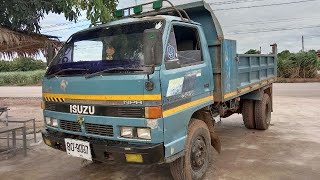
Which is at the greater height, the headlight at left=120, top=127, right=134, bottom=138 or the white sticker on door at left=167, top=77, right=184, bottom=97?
the white sticker on door at left=167, top=77, right=184, bottom=97

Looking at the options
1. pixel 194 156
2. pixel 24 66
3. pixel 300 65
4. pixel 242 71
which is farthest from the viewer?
pixel 24 66

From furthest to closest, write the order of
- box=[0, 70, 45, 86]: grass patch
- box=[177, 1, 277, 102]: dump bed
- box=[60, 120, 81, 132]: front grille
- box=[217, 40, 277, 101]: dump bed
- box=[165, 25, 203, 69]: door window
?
box=[0, 70, 45, 86]: grass patch → box=[217, 40, 277, 101]: dump bed → box=[177, 1, 277, 102]: dump bed → box=[60, 120, 81, 132]: front grille → box=[165, 25, 203, 69]: door window

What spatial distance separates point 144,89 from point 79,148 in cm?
121

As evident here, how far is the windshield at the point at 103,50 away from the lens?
400 cm

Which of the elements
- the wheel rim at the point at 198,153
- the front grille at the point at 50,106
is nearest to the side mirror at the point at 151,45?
the wheel rim at the point at 198,153

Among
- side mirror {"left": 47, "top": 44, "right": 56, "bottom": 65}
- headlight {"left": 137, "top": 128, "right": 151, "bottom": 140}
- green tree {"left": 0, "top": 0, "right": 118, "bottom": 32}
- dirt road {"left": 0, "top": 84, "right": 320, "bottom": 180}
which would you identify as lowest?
dirt road {"left": 0, "top": 84, "right": 320, "bottom": 180}

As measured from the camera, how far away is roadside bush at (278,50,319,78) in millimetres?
26234

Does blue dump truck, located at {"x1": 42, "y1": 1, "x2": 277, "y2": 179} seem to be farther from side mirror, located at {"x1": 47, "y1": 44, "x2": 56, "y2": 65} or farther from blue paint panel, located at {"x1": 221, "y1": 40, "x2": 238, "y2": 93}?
side mirror, located at {"x1": 47, "y1": 44, "x2": 56, "y2": 65}

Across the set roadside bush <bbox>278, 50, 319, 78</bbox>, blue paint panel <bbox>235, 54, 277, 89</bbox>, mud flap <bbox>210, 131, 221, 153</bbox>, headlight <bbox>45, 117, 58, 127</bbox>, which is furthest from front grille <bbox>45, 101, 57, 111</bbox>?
roadside bush <bbox>278, 50, 319, 78</bbox>

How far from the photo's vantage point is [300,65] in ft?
87.2

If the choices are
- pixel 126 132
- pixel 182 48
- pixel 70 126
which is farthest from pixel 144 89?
pixel 70 126

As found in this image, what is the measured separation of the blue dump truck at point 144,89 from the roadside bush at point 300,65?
2333 cm

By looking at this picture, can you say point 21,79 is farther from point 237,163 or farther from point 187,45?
point 187,45

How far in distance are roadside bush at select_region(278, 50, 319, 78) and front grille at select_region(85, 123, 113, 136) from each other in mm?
25328
